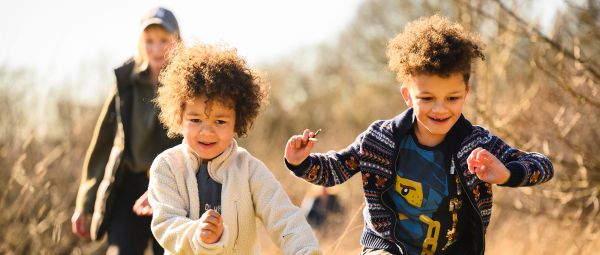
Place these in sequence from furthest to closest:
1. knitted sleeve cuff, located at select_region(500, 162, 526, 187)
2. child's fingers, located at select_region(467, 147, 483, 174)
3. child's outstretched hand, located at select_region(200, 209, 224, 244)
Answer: knitted sleeve cuff, located at select_region(500, 162, 526, 187) → child's fingers, located at select_region(467, 147, 483, 174) → child's outstretched hand, located at select_region(200, 209, 224, 244)

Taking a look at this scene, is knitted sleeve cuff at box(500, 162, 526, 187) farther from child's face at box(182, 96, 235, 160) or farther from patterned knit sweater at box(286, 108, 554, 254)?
child's face at box(182, 96, 235, 160)

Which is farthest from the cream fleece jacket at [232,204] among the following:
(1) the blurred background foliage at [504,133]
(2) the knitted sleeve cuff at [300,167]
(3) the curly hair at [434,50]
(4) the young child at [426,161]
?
(1) the blurred background foliage at [504,133]

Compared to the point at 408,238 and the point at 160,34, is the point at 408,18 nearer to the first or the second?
the point at 160,34

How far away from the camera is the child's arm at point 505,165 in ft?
14.6

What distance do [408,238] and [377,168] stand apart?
37cm

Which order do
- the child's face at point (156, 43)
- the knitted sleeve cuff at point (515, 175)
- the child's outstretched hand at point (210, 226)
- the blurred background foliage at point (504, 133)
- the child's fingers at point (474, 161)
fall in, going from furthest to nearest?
the blurred background foliage at point (504, 133), the child's face at point (156, 43), the knitted sleeve cuff at point (515, 175), the child's fingers at point (474, 161), the child's outstretched hand at point (210, 226)

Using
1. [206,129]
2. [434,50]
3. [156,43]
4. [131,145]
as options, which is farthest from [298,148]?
[156,43]

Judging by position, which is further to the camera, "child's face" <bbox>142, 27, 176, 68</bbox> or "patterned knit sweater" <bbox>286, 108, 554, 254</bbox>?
"child's face" <bbox>142, 27, 176, 68</bbox>

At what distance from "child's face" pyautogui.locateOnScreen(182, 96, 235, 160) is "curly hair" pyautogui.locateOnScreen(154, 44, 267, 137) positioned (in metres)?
0.04

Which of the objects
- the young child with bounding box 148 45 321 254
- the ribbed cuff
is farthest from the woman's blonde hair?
the ribbed cuff

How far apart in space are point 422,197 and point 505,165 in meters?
0.45

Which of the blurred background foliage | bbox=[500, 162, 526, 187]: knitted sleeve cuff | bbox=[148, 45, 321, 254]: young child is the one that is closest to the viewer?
bbox=[500, 162, 526, 187]: knitted sleeve cuff

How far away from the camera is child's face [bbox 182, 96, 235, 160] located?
15.7 ft

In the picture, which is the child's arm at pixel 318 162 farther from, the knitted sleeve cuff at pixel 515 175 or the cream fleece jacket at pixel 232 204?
the knitted sleeve cuff at pixel 515 175
